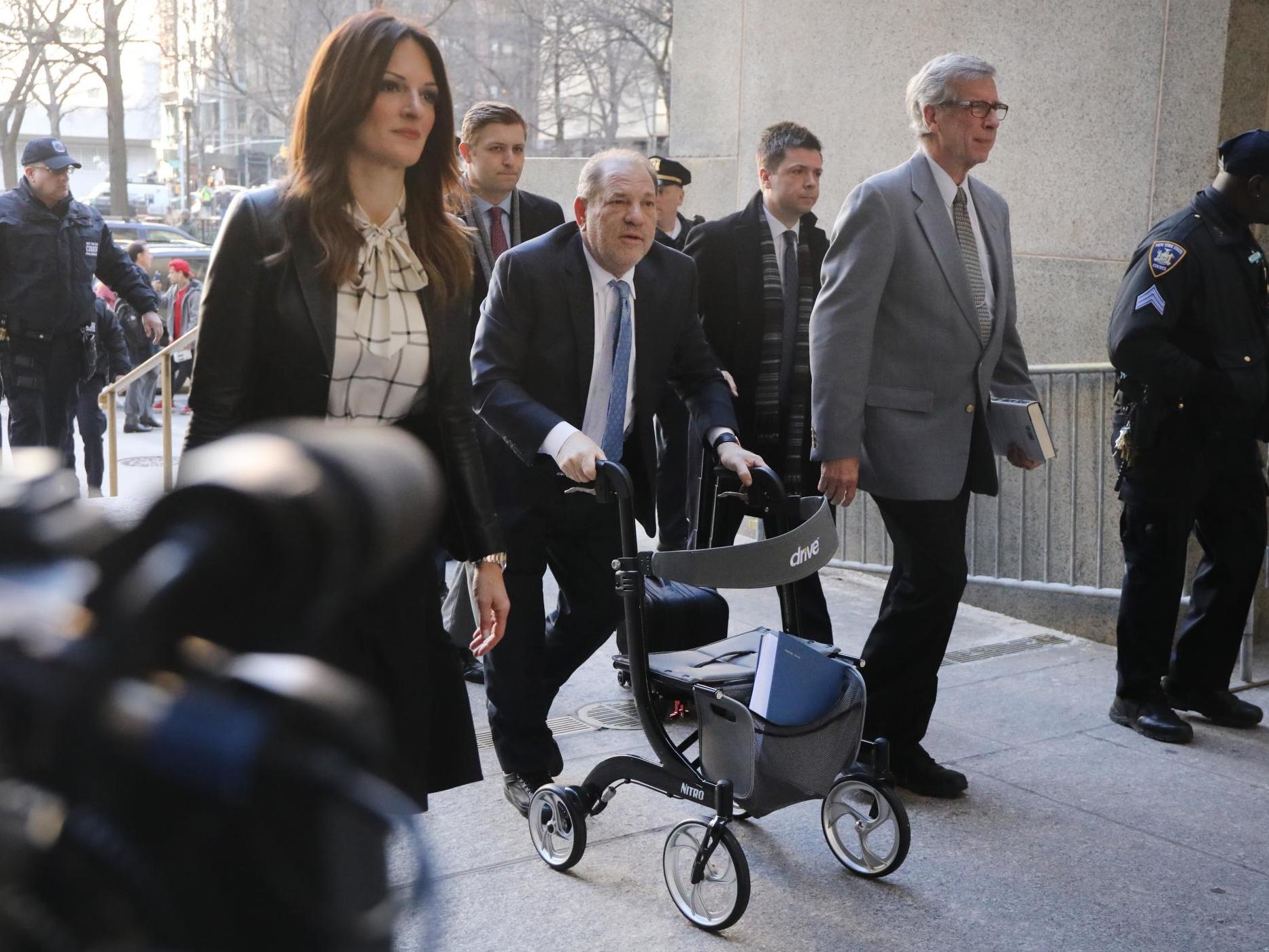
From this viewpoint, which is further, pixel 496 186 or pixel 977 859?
pixel 496 186

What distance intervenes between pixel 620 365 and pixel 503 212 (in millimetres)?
1977

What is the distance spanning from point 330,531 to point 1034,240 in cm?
683

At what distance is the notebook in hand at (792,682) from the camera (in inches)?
139

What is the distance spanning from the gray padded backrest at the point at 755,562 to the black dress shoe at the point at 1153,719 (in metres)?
2.21

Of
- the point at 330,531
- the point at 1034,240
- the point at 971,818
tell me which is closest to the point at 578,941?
the point at 971,818

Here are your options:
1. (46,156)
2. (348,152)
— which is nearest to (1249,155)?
(348,152)

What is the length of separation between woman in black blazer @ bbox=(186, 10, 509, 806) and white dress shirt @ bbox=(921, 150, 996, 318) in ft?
7.20

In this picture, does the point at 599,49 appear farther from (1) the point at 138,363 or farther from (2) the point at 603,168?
(2) the point at 603,168

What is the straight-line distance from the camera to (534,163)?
11.5 meters

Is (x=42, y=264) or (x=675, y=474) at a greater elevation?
(x=42, y=264)

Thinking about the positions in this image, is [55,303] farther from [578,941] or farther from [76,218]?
[578,941]

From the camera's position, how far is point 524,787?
4160mm

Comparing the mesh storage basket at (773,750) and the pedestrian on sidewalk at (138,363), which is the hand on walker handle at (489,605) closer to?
the mesh storage basket at (773,750)

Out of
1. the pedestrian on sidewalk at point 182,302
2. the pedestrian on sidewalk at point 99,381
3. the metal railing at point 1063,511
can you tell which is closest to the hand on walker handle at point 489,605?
the metal railing at point 1063,511
